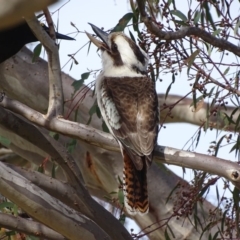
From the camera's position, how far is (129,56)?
2.62m

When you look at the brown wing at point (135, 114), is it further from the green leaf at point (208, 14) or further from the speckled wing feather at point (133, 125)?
the green leaf at point (208, 14)

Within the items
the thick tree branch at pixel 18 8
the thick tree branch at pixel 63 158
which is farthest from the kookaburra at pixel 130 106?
the thick tree branch at pixel 18 8

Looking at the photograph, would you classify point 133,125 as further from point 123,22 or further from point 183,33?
point 123,22

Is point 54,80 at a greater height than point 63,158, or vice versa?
point 54,80

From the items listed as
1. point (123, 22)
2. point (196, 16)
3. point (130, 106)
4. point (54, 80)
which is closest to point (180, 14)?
point (196, 16)

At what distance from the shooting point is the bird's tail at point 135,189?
2.26 m

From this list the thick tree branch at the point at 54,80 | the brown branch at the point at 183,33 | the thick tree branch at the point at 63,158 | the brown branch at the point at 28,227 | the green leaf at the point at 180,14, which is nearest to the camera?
the brown branch at the point at 183,33

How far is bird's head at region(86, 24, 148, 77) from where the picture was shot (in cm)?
259

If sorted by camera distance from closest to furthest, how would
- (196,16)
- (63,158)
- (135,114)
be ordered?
1. (63,158)
2. (135,114)
3. (196,16)

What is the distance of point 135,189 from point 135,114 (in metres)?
0.28

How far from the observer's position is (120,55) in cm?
264

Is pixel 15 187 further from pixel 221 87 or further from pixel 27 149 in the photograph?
pixel 27 149

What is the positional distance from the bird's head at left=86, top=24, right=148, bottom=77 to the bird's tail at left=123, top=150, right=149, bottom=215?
488 mm

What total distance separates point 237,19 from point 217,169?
949mm
